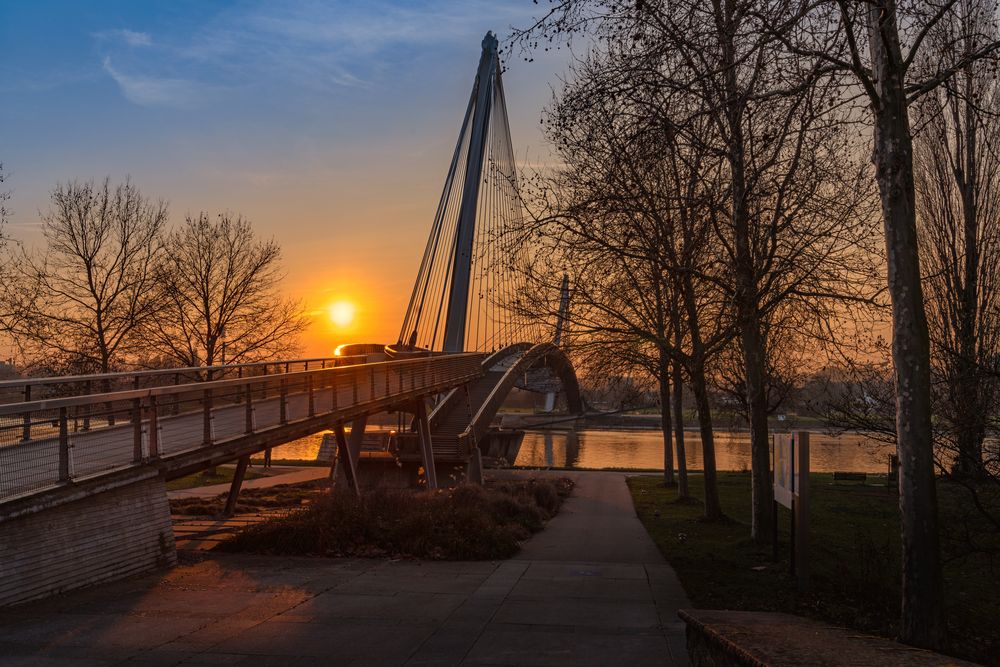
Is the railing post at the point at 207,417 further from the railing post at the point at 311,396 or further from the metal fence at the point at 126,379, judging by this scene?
the railing post at the point at 311,396

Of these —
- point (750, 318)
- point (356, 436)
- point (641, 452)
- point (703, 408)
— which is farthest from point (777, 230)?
point (641, 452)

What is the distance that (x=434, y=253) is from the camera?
37.4m

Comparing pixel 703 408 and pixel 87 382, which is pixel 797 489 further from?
pixel 87 382

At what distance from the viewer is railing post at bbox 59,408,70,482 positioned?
962 cm

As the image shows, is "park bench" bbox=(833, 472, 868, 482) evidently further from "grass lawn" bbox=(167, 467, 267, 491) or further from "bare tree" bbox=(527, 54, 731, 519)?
"grass lawn" bbox=(167, 467, 267, 491)

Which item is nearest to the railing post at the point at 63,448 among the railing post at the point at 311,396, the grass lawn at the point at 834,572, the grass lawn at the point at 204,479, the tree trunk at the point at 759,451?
the grass lawn at the point at 834,572

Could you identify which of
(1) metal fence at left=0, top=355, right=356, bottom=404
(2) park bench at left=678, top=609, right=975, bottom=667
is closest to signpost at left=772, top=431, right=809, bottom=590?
(2) park bench at left=678, top=609, right=975, bottom=667

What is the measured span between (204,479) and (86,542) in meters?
20.3

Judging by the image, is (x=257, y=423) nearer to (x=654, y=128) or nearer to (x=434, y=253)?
(x=654, y=128)

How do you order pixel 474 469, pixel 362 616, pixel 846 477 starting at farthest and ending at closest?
pixel 474 469, pixel 846 477, pixel 362 616

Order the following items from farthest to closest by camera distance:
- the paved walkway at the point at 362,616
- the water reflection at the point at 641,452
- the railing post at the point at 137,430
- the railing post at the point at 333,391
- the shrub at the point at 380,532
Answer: the water reflection at the point at 641,452 < the railing post at the point at 333,391 < the shrub at the point at 380,532 < the railing post at the point at 137,430 < the paved walkway at the point at 362,616

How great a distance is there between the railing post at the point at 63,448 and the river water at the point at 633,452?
33.2m

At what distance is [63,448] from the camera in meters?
9.73

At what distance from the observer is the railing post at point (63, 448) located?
962cm
